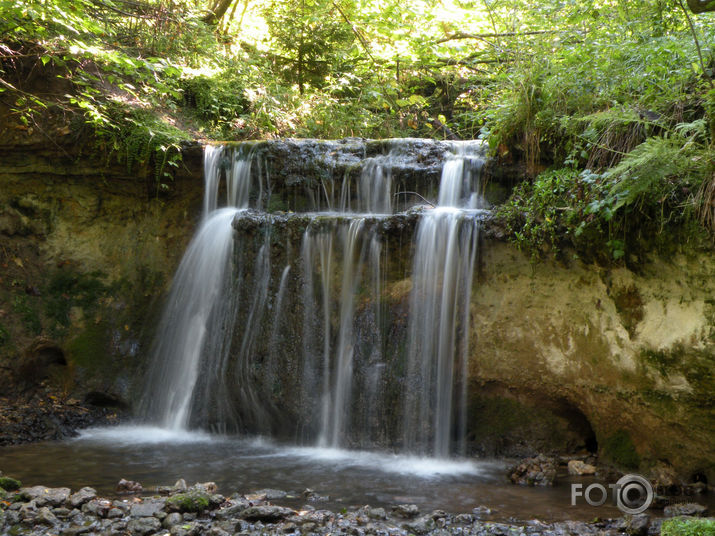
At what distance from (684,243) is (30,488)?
545 cm

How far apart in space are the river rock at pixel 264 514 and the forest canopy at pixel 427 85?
322 cm

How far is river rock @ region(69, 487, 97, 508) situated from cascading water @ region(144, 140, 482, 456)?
8.26 feet

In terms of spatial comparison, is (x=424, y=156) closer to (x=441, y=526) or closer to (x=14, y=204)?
(x=441, y=526)

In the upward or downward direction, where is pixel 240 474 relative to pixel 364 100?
downward

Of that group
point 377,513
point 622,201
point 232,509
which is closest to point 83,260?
point 232,509

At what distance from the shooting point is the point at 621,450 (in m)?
5.62

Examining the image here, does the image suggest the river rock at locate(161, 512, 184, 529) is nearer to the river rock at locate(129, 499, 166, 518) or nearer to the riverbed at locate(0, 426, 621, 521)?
the river rock at locate(129, 499, 166, 518)

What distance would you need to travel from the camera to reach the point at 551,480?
532 centimetres

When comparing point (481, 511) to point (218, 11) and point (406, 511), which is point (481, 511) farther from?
point (218, 11)

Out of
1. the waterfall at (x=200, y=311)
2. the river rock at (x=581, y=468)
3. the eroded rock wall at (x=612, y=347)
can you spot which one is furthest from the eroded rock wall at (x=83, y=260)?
the river rock at (x=581, y=468)

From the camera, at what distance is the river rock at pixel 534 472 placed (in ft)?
17.5

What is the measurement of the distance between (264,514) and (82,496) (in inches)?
56.3

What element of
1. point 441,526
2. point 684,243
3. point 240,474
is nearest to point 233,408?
point 240,474

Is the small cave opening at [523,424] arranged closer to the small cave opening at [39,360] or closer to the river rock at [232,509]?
the river rock at [232,509]
